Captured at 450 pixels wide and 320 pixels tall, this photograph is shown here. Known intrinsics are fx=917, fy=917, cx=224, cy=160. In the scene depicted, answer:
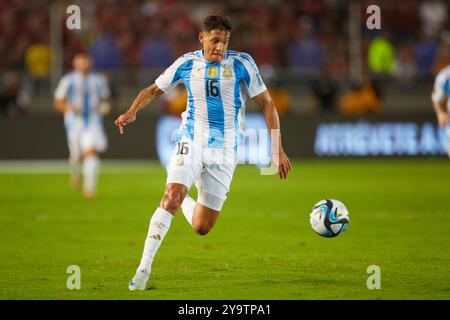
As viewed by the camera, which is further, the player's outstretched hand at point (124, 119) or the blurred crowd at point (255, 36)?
the blurred crowd at point (255, 36)

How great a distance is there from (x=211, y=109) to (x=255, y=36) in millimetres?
14904

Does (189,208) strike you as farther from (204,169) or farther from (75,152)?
(75,152)

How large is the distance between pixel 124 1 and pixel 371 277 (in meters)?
17.4

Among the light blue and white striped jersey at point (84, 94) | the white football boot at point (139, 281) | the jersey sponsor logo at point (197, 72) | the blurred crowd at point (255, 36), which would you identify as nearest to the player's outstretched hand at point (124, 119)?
the jersey sponsor logo at point (197, 72)

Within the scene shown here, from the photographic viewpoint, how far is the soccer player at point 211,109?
8.64 m

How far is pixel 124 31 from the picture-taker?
23906 millimetres

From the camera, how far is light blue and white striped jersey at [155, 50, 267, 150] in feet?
28.9

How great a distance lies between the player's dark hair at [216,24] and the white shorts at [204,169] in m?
1.11

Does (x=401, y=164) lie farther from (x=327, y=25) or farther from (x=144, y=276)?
(x=144, y=276)

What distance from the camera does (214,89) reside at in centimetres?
882

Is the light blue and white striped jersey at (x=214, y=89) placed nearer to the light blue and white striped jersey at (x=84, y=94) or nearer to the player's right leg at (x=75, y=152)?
the light blue and white striped jersey at (x=84, y=94)
